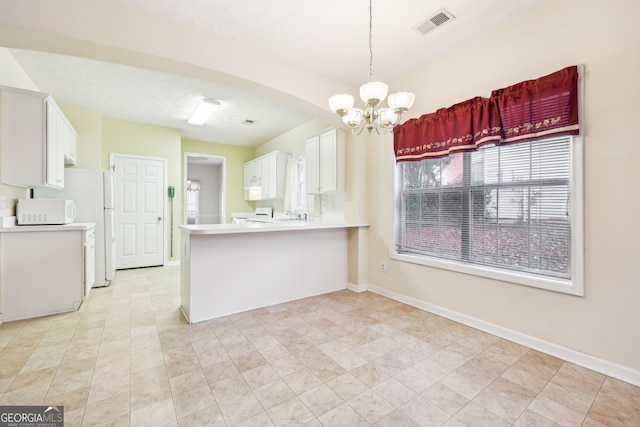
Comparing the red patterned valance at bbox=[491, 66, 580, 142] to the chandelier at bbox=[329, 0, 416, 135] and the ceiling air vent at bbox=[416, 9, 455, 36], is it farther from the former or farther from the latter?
the chandelier at bbox=[329, 0, 416, 135]

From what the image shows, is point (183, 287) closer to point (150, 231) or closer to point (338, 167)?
point (338, 167)

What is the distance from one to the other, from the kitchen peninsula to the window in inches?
38.6

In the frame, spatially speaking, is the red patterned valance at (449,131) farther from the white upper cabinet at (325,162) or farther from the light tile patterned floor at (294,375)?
the light tile patterned floor at (294,375)

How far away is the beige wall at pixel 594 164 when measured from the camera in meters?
1.89

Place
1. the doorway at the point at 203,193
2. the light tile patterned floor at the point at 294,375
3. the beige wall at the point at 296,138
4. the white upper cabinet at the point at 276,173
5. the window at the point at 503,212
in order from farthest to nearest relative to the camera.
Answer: the doorway at the point at 203,193 → the white upper cabinet at the point at 276,173 → the beige wall at the point at 296,138 → the window at the point at 503,212 → the light tile patterned floor at the point at 294,375

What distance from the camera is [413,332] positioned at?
2641 millimetres

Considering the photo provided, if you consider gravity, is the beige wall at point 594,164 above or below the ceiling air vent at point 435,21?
below

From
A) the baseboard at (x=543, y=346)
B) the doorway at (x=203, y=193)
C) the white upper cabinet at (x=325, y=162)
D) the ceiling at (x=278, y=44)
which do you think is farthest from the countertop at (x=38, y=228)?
the doorway at (x=203, y=193)

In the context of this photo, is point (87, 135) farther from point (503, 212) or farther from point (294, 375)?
point (503, 212)

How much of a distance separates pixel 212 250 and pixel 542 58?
11.2 ft

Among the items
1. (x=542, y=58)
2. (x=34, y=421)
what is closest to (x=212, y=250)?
(x=34, y=421)

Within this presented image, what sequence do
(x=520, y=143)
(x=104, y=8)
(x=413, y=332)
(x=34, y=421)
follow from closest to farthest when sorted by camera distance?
1. (x=34, y=421)
2. (x=104, y=8)
3. (x=520, y=143)
4. (x=413, y=332)

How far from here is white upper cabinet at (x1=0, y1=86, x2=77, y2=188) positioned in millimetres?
2904

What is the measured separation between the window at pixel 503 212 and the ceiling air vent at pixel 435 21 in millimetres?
1200
